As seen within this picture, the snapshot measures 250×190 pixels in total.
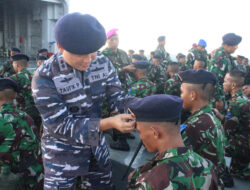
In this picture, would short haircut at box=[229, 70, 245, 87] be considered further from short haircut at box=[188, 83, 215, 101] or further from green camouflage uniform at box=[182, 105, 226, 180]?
green camouflage uniform at box=[182, 105, 226, 180]

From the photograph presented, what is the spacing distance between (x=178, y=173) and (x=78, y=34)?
1.01m

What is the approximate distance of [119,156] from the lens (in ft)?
11.4

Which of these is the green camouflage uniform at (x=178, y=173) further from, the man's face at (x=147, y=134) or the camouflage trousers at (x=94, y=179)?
the camouflage trousers at (x=94, y=179)

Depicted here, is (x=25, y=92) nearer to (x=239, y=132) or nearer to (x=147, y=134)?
(x=147, y=134)

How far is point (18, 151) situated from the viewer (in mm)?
2637

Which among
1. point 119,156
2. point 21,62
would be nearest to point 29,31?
point 21,62

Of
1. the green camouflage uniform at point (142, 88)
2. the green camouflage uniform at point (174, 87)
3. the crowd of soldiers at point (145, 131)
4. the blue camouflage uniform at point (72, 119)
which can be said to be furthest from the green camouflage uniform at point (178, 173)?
the green camouflage uniform at point (174, 87)

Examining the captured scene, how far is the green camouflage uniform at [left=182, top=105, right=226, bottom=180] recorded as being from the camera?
191cm

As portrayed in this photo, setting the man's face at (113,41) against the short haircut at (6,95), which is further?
the man's face at (113,41)

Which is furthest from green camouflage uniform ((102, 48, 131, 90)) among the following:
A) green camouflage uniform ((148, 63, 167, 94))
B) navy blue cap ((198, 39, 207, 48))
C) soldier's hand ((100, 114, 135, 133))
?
navy blue cap ((198, 39, 207, 48))

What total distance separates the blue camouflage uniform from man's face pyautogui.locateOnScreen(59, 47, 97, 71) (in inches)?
2.4

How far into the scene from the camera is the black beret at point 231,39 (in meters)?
4.19

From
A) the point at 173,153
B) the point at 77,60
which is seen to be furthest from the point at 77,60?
the point at 173,153

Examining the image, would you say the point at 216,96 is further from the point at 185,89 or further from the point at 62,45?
the point at 62,45
